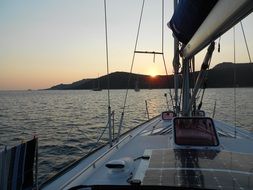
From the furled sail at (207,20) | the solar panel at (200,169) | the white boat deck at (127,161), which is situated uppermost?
the furled sail at (207,20)

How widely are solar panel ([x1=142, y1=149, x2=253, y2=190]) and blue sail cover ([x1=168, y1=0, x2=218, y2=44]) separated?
1.77 meters

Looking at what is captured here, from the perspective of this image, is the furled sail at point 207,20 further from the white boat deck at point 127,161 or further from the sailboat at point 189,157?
the white boat deck at point 127,161

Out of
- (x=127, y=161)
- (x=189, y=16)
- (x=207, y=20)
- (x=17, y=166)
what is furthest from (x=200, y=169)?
(x=17, y=166)

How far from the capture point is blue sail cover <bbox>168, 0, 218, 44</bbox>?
391cm

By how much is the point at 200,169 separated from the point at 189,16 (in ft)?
6.40

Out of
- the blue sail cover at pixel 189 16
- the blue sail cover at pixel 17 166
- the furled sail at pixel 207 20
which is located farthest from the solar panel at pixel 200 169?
the blue sail cover at pixel 189 16

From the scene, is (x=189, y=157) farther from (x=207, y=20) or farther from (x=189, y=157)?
(x=207, y=20)

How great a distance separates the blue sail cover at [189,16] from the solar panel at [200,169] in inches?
69.7

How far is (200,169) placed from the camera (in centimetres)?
402

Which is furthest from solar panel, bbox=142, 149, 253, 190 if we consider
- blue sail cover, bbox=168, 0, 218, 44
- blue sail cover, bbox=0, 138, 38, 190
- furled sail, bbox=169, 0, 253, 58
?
blue sail cover, bbox=168, 0, 218, 44

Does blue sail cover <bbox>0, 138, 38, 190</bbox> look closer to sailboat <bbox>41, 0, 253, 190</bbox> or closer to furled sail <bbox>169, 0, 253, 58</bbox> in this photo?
sailboat <bbox>41, 0, 253, 190</bbox>

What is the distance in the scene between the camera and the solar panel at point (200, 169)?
354 cm

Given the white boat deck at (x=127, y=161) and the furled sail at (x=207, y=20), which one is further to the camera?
the white boat deck at (x=127, y=161)

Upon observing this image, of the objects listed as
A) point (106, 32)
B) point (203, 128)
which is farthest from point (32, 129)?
point (203, 128)
